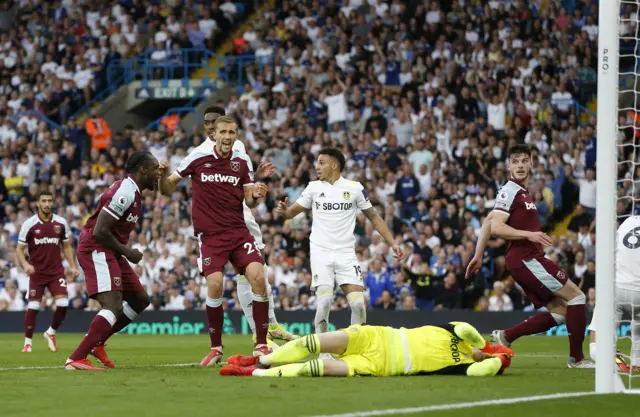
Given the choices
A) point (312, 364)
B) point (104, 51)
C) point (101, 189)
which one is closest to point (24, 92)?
point (104, 51)

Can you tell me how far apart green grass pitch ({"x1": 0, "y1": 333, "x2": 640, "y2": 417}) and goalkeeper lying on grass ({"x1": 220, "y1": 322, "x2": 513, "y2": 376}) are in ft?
0.73

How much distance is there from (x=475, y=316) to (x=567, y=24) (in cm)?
903

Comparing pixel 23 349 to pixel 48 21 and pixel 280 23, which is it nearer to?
pixel 280 23

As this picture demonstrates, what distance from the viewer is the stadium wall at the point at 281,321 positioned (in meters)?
22.2

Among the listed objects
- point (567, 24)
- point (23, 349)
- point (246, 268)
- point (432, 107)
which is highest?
point (567, 24)

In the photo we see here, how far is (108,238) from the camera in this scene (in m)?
11.5

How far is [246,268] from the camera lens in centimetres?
1212

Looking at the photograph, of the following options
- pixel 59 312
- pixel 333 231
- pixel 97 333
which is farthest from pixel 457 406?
pixel 59 312

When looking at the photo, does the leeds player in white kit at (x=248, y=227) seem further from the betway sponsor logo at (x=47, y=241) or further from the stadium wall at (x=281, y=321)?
the stadium wall at (x=281, y=321)

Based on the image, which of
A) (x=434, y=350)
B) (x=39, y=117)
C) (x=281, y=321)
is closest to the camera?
(x=434, y=350)

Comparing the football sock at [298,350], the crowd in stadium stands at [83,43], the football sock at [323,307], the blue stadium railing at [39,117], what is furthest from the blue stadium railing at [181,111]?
the football sock at [298,350]

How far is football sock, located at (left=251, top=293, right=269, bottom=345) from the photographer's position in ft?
40.1

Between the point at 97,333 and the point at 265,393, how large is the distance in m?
3.47

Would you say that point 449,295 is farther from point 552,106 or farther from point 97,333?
point 97,333
